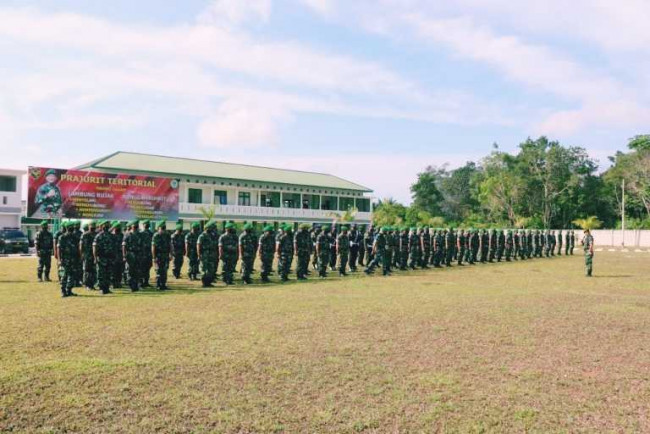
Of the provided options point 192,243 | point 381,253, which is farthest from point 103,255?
point 381,253

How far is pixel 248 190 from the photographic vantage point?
131ft

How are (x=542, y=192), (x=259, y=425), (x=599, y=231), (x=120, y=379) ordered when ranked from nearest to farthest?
(x=259, y=425), (x=120, y=379), (x=599, y=231), (x=542, y=192)

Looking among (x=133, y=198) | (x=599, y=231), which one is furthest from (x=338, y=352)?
(x=599, y=231)

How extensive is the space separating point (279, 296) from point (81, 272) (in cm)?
500

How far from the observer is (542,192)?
165 ft

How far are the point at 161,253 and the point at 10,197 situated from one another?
26924 mm

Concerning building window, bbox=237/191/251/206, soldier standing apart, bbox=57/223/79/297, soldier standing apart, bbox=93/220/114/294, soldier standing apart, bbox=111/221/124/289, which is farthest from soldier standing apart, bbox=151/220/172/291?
building window, bbox=237/191/251/206

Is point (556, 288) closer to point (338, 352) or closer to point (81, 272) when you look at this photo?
point (338, 352)

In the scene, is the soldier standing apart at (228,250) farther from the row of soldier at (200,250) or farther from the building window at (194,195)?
the building window at (194,195)

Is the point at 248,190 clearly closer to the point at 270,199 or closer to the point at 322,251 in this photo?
the point at 270,199

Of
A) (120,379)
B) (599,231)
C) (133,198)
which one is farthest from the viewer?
(599,231)

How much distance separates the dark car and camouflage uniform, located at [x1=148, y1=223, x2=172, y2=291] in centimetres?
1810

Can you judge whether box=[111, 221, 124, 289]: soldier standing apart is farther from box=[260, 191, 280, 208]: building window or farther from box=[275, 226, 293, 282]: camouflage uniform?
box=[260, 191, 280, 208]: building window

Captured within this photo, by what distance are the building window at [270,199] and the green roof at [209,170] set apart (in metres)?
1.26
